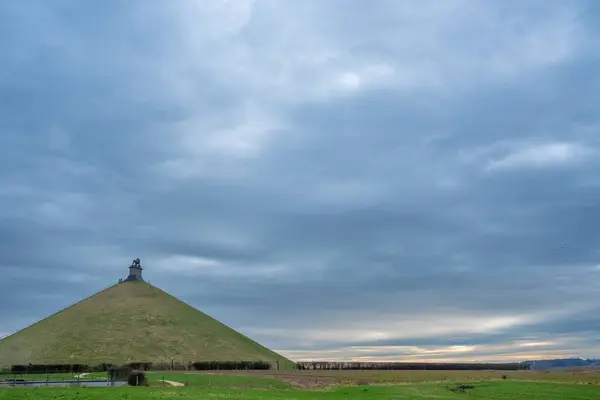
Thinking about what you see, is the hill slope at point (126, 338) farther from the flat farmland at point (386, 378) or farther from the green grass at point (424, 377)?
the green grass at point (424, 377)

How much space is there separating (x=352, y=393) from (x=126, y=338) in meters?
119

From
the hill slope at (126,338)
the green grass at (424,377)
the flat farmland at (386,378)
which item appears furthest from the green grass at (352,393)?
the hill slope at (126,338)

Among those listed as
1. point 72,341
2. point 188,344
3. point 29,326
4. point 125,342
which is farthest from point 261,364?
point 29,326

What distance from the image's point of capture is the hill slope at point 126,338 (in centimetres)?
15788

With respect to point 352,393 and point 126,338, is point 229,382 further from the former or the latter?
point 126,338

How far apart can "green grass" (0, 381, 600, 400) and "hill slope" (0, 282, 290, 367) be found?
98.6 meters

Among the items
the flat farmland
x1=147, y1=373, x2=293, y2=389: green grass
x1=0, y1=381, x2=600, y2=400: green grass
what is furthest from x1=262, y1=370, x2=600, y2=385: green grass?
x1=0, y1=381, x2=600, y2=400: green grass

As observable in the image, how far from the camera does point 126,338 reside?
168500 millimetres

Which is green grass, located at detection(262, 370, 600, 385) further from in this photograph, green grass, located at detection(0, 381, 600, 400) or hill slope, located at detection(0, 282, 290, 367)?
hill slope, located at detection(0, 282, 290, 367)

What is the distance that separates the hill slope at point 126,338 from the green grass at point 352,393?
3882 inches

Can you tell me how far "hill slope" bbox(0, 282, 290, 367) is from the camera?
15788 centimetres

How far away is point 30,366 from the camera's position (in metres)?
142

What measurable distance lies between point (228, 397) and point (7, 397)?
20848mm

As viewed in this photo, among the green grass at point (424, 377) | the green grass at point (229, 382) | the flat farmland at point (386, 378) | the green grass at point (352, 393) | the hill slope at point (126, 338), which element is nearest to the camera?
the green grass at point (352, 393)
